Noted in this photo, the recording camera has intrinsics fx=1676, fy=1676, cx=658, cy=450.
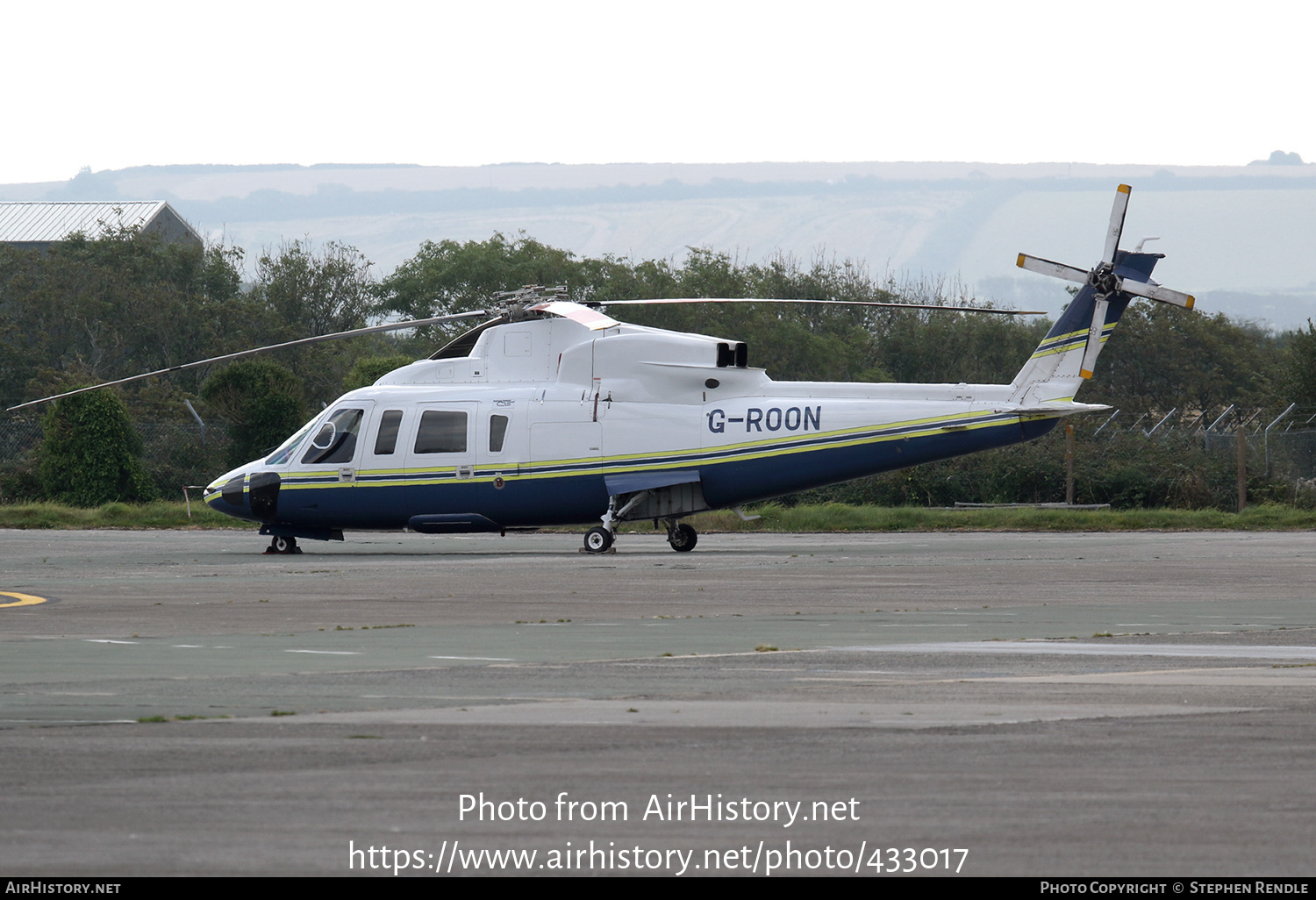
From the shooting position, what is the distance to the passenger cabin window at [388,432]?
28844 mm

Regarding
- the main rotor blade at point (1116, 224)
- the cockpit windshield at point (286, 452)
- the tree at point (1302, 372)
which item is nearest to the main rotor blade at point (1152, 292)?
the main rotor blade at point (1116, 224)

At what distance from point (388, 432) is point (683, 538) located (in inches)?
214

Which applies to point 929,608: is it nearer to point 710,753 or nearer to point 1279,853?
point 710,753

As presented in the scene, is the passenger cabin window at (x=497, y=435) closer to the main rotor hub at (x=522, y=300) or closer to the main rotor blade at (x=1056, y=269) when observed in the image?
the main rotor hub at (x=522, y=300)

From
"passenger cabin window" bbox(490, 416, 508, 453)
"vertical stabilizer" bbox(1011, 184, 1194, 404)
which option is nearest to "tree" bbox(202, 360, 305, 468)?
"passenger cabin window" bbox(490, 416, 508, 453)

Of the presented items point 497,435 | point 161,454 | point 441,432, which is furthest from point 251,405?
point 497,435

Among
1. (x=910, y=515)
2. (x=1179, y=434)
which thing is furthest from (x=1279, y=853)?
(x=1179, y=434)

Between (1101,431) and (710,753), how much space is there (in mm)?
41030

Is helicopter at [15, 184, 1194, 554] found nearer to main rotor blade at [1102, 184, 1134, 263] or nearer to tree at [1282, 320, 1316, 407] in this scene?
main rotor blade at [1102, 184, 1134, 263]

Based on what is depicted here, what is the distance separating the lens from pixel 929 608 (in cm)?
1630

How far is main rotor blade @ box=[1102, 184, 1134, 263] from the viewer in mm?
27062

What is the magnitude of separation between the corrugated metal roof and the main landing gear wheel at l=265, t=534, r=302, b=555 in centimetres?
7711

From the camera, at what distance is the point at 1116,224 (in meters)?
27.5

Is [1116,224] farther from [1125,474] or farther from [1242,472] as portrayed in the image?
[1125,474]
